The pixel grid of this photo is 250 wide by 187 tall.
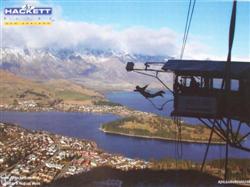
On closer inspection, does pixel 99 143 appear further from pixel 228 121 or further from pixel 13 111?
pixel 228 121

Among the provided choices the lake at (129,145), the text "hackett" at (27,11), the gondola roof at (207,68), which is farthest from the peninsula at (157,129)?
the gondola roof at (207,68)

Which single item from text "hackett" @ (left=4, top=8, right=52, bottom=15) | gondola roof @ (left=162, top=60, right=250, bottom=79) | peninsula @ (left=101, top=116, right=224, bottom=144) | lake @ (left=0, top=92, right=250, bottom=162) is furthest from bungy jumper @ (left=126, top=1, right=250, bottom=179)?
peninsula @ (left=101, top=116, right=224, bottom=144)

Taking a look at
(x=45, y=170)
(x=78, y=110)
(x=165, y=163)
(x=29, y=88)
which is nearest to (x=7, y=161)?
(x=45, y=170)

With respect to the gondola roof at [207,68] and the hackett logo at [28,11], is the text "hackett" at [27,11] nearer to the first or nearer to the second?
the hackett logo at [28,11]

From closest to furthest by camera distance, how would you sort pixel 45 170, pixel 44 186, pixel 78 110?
pixel 44 186, pixel 45 170, pixel 78 110

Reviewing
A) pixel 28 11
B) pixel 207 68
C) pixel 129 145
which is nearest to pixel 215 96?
pixel 207 68

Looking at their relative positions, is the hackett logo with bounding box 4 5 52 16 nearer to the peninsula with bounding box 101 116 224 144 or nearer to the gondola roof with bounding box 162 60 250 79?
the gondola roof with bounding box 162 60 250 79
